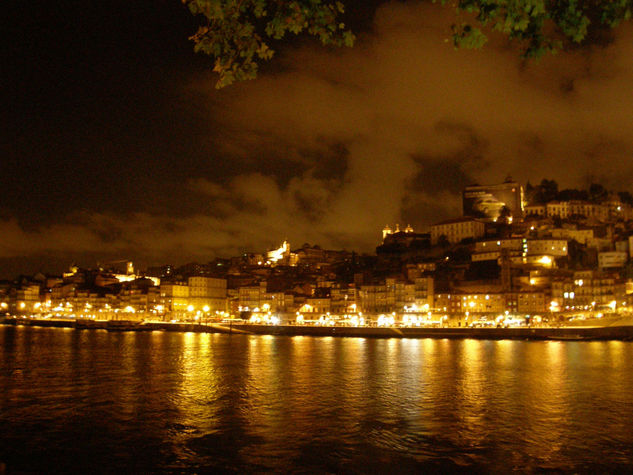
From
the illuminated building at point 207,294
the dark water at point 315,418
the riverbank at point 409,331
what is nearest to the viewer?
the dark water at point 315,418

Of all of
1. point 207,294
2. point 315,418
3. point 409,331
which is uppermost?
point 207,294

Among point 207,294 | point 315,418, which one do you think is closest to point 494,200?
point 207,294

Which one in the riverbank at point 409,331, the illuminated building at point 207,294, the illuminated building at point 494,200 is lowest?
the riverbank at point 409,331

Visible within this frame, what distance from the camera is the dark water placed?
11359mm

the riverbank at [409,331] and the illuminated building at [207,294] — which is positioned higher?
the illuminated building at [207,294]

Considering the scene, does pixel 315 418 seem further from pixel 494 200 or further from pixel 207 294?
pixel 494 200

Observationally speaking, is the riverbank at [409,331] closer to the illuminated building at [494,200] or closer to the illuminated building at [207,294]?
the illuminated building at [207,294]

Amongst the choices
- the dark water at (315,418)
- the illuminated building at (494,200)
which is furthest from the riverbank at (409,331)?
the illuminated building at (494,200)

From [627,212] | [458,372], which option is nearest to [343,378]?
[458,372]

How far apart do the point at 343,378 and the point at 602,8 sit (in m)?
21.5

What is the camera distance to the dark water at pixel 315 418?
11.4 m

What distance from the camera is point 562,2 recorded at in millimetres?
4523

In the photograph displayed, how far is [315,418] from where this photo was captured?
15555 millimetres

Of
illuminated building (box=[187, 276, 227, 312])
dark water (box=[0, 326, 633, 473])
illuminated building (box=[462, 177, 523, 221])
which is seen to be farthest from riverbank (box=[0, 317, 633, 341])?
illuminated building (box=[462, 177, 523, 221])
